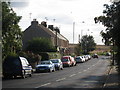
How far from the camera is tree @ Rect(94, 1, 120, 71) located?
2175 centimetres

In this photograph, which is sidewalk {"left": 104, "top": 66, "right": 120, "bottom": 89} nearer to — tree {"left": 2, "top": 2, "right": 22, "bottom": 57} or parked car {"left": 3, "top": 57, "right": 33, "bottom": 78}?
parked car {"left": 3, "top": 57, "right": 33, "bottom": 78}

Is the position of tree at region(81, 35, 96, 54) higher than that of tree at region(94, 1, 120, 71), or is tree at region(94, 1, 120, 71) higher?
tree at region(81, 35, 96, 54)

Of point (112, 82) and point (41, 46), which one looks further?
point (41, 46)

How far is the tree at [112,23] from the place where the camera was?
21750 millimetres

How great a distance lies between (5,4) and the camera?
3062 centimetres

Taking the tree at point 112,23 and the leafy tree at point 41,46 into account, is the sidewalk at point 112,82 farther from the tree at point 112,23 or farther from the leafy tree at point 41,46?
the leafy tree at point 41,46

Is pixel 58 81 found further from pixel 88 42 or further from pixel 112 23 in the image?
pixel 88 42

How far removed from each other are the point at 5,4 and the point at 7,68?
6256mm

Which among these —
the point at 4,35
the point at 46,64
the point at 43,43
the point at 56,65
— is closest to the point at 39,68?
the point at 46,64

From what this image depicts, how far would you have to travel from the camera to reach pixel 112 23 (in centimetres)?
2372

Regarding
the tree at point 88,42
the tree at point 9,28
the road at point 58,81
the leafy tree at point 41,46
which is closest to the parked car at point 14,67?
the road at point 58,81

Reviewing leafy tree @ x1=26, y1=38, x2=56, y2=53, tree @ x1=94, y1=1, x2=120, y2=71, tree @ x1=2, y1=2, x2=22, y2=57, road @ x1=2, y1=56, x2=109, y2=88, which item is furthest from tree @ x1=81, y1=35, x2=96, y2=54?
tree @ x1=94, y1=1, x2=120, y2=71

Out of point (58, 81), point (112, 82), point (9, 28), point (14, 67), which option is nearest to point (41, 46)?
point (9, 28)

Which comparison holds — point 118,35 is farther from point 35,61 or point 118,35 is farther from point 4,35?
point 35,61
